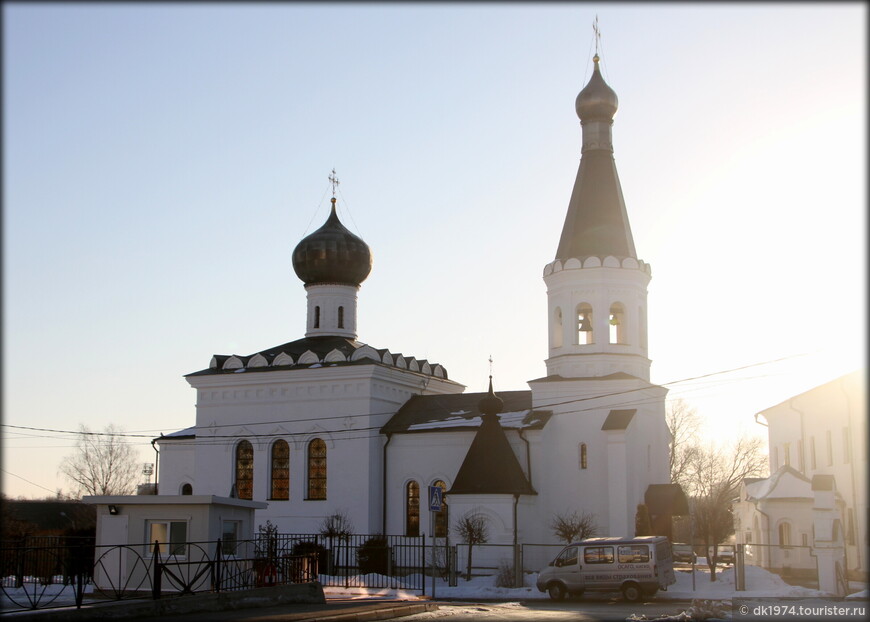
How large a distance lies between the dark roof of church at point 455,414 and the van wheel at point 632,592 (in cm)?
1043

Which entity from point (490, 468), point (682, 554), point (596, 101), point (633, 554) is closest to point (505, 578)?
point (490, 468)

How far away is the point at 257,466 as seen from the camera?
36.7 meters

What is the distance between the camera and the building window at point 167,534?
22.7m

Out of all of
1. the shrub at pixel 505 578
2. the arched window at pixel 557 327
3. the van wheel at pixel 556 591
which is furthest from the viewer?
the arched window at pixel 557 327

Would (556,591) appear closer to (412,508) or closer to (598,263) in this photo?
(412,508)

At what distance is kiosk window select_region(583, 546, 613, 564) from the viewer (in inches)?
908

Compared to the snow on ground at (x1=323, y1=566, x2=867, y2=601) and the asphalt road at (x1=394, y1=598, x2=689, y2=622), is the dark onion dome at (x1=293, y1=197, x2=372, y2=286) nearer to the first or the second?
the snow on ground at (x1=323, y1=566, x2=867, y2=601)

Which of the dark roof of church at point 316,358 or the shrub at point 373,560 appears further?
the dark roof of church at point 316,358

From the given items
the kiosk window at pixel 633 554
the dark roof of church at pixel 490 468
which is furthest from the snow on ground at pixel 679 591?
the dark roof of church at pixel 490 468

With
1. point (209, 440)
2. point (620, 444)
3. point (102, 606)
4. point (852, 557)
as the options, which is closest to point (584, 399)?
point (620, 444)

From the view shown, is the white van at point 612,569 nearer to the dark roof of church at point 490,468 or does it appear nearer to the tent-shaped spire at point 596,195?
the dark roof of church at point 490,468

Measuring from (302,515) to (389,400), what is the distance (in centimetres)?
515

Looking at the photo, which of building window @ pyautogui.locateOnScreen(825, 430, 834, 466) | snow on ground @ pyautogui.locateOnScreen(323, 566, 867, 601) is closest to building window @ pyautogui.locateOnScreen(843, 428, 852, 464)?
building window @ pyautogui.locateOnScreen(825, 430, 834, 466)

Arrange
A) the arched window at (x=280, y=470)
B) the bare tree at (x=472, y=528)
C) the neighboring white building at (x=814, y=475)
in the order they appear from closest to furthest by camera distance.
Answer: the bare tree at (x=472, y=528) → the neighboring white building at (x=814, y=475) → the arched window at (x=280, y=470)
